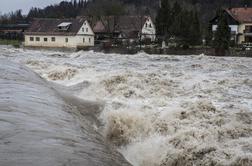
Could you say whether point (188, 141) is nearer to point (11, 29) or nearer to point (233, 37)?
point (233, 37)

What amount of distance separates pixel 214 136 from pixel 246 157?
1641mm

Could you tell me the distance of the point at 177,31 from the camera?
2331 inches

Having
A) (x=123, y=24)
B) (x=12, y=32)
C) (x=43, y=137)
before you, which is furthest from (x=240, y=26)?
(x=43, y=137)

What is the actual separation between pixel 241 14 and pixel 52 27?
27.2m

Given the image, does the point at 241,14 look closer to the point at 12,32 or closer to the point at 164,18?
the point at 164,18

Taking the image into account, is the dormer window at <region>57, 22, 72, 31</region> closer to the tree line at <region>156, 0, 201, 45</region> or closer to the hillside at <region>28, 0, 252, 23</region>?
the hillside at <region>28, 0, 252, 23</region>

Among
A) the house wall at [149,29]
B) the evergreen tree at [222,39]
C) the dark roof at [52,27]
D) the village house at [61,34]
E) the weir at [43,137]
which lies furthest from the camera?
the house wall at [149,29]

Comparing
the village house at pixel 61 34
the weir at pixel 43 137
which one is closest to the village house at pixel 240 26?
the village house at pixel 61 34

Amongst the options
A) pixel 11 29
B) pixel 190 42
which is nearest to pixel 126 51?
pixel 190 42

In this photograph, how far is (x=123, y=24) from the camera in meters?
80.8

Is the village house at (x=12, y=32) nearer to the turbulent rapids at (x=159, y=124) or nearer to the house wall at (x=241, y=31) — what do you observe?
the house wall at (x=241, y=31)

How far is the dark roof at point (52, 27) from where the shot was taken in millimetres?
69963

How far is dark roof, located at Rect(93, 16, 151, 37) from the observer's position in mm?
79562

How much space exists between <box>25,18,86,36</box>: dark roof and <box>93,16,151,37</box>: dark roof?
325 inches
